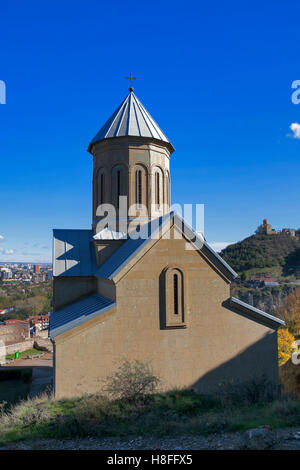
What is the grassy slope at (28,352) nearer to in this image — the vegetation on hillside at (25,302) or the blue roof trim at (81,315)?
the blue roof trim at (81,315)

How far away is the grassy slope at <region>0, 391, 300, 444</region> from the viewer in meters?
5.64

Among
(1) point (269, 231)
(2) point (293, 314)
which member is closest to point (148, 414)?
(2) point (293, 314)

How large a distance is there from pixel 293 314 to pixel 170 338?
2191cm

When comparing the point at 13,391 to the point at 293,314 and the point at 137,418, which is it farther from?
the point at 293,314

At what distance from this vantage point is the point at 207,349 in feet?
30.2

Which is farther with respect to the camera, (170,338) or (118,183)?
(118,183)

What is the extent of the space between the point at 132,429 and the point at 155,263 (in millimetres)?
4261

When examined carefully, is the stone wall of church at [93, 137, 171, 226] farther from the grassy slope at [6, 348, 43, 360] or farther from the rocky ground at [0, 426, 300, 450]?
the grassy slope at [6, 348, 43, 360]

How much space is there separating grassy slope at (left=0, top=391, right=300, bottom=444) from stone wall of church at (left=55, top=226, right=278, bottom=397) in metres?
1.23

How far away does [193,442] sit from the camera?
5.10 metres

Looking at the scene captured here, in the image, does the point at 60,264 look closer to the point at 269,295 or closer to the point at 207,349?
the point at 207,349

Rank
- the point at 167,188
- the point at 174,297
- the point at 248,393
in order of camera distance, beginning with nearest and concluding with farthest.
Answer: the point at 248,393 → the point at 174,297 → the point at 167,188

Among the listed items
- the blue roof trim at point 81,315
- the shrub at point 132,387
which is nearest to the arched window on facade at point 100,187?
the blue roof trim at point 81,315
